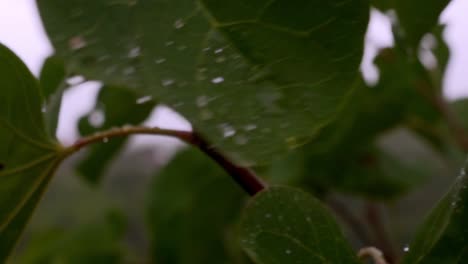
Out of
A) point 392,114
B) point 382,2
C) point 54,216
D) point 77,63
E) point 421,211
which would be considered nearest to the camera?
point 77,63

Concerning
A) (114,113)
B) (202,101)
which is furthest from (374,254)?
(114,113)

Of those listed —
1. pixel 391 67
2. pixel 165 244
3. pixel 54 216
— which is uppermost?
pixel 391 67

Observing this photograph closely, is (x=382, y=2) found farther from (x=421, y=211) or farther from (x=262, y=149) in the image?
(x=421, y=211)

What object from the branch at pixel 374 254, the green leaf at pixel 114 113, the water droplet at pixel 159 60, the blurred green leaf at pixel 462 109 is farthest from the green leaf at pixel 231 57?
the blurred green leaf at pixel 462 109

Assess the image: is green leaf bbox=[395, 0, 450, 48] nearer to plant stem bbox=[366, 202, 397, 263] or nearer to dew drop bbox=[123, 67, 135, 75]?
dew drop bbox=[123, 67, 135, 75]

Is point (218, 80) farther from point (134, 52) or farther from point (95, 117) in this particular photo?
point (95, 117)

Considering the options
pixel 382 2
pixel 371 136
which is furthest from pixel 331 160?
pixel 382 2
